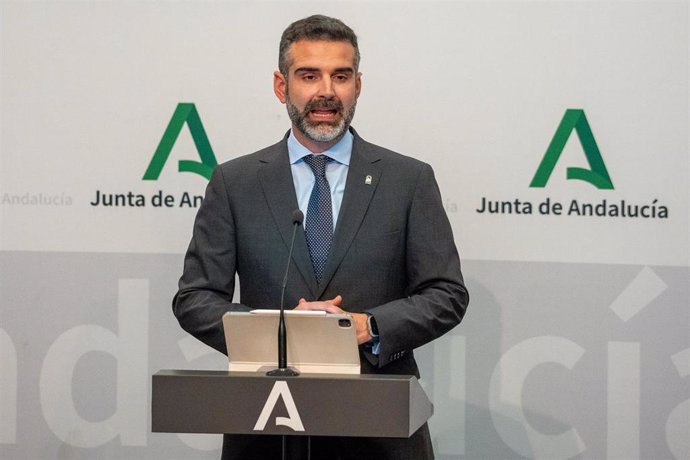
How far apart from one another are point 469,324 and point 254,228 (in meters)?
1.37

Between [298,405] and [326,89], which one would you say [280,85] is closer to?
[326,89]

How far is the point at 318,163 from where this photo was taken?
10.8 feet

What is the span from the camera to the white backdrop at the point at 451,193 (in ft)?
13.7

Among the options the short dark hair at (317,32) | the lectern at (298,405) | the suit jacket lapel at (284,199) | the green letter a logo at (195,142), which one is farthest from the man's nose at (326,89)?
the green letter a logo at (195,142)

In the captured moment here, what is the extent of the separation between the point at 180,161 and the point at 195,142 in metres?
0.10

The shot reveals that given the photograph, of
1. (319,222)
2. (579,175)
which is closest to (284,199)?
(319,222)

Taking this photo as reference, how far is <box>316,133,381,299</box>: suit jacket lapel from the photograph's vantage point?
307 cm

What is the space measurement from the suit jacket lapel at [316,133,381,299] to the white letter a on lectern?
712 millimetres

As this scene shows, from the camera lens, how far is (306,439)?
2.57 meters

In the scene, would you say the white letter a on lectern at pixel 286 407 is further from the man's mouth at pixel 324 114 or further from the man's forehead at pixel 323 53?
the man's forehead at pixel 323 53

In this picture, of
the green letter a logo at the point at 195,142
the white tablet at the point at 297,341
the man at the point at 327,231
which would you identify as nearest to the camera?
the white tablet at the point at 297,341

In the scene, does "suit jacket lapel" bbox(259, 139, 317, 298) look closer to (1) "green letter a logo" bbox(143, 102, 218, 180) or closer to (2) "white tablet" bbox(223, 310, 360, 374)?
(2) "white tablet" bbox(223, 310, 360, 374)

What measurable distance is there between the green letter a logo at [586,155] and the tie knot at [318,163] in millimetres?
1218

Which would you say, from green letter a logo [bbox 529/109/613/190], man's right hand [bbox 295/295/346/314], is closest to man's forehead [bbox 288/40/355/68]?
man's right hand [bbox 295/295/346/314]
